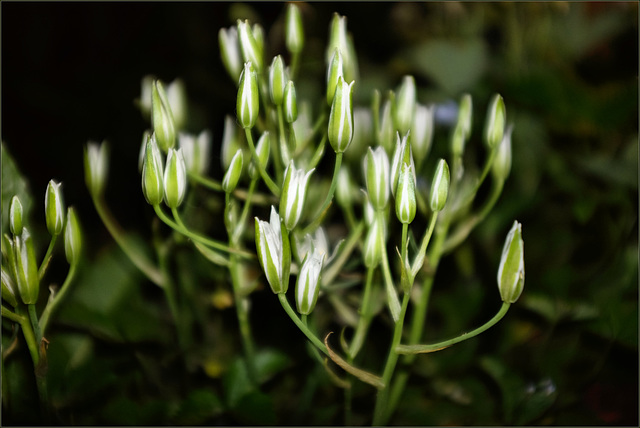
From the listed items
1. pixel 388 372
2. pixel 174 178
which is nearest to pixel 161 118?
pixel 174 178

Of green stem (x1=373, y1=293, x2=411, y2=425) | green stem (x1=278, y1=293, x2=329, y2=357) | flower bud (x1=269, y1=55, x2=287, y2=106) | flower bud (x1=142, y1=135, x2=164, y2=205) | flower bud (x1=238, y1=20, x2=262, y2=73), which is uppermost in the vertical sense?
flower bud (x1=238, y1=20, x2=262, y2=73)

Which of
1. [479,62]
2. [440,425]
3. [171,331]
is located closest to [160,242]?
[171,331]

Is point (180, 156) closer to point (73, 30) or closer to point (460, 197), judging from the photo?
point (460, 197)

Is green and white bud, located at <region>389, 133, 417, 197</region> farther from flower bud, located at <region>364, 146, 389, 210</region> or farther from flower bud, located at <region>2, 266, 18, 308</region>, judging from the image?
flower bud, located at <region>2, 266, 18, 308</region>

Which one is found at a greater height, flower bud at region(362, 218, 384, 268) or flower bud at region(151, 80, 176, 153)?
flower bud at region(151, 80, 176, 153)

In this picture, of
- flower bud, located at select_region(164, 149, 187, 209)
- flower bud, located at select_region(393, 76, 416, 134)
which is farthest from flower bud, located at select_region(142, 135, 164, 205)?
flower bud, located at select_region(393, 76, 416, 134)
